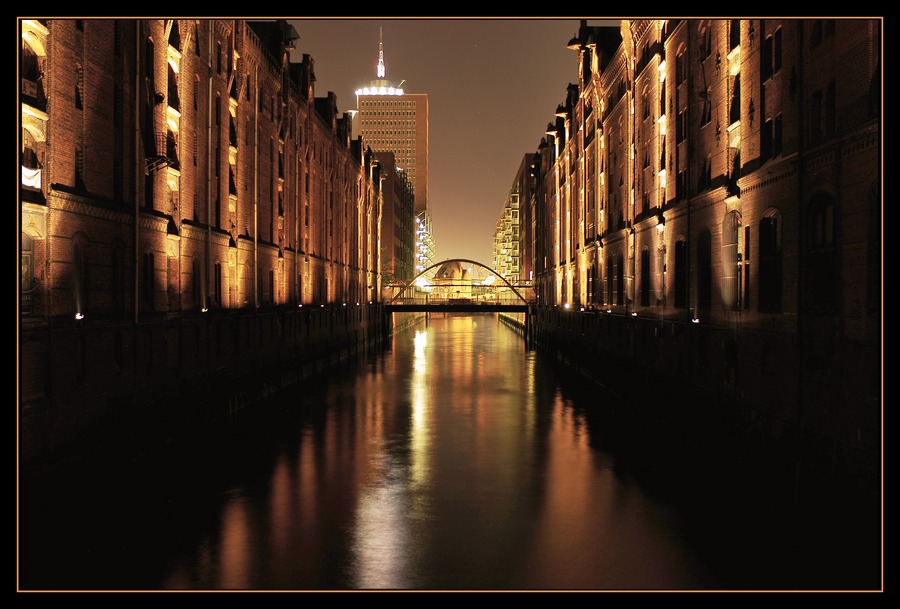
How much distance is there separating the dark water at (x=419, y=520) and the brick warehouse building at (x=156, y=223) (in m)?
2.22

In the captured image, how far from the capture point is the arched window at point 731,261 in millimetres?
21250

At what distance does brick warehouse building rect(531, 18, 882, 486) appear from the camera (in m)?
13.6

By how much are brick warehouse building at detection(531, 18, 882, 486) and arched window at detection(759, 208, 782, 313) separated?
63 millimetres

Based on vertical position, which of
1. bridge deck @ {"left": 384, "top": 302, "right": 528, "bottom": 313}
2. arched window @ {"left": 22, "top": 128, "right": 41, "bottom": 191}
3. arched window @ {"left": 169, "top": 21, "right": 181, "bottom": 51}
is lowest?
bridge deck @ {"left": 384, "top": 302, "right": 528, "bottom": 313}

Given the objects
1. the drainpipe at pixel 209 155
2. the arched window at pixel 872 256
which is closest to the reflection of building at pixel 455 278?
the drainpipe at pixel 209 155

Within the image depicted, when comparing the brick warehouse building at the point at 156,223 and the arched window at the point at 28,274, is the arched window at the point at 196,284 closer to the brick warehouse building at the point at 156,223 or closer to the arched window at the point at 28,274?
the brick warehouse building at the point at 156,223

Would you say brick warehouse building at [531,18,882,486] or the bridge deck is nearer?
brick warehouse building at [531,18,882,486]

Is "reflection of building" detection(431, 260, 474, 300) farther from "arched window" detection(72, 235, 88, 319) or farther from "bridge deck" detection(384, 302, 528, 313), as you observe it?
"arched window" detection(72, 235, 88, 319)

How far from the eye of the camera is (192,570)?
13.2 m

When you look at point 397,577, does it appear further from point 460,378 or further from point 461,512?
point 460,378

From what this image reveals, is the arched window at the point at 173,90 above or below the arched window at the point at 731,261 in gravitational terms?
above

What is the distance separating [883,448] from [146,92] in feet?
73.2

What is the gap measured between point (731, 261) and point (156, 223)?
1814 centimetres

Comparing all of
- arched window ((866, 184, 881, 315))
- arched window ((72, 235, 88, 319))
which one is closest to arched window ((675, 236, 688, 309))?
arched window ((866, 184, 881, 315))
